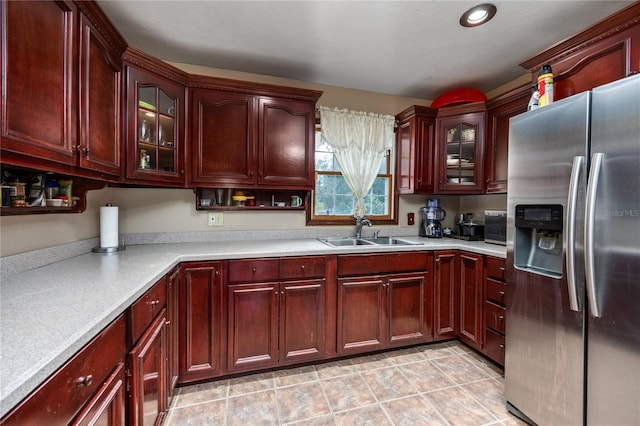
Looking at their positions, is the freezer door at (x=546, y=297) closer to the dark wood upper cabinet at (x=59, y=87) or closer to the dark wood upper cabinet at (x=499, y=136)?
→ the dark wood upper cabinet at (x=499, y=136)

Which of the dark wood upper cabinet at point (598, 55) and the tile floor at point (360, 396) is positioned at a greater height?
the dark wood upper cabinet at point (598, 55)

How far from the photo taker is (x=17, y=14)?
95 centimetres

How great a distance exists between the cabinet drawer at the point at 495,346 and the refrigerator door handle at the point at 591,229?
938 mm

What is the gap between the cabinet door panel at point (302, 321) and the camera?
203cm

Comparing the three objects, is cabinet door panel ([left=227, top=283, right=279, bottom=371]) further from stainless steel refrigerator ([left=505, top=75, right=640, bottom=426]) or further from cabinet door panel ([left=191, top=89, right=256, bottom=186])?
stainless steel refrigerator ([left=505, top=75, right=640, bottom=426])

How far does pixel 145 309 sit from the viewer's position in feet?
4.06

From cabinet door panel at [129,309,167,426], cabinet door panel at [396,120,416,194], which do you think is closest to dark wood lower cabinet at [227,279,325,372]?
cabinet door panel at [129,309,167,426]

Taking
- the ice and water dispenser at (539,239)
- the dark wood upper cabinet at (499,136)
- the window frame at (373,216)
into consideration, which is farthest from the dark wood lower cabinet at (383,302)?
the dark wood upper cabinet at (499,136)

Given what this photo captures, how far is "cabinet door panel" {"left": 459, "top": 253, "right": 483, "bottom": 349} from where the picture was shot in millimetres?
2221

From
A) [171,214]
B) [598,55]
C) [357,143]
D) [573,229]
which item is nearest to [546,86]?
[598,55]

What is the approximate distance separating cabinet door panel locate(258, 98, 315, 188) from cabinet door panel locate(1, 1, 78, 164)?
123 cm

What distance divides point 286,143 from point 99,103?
1239mm

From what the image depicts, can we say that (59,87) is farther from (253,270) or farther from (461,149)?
(461,149)

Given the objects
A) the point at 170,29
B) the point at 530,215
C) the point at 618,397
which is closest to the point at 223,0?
the point at 170,29
